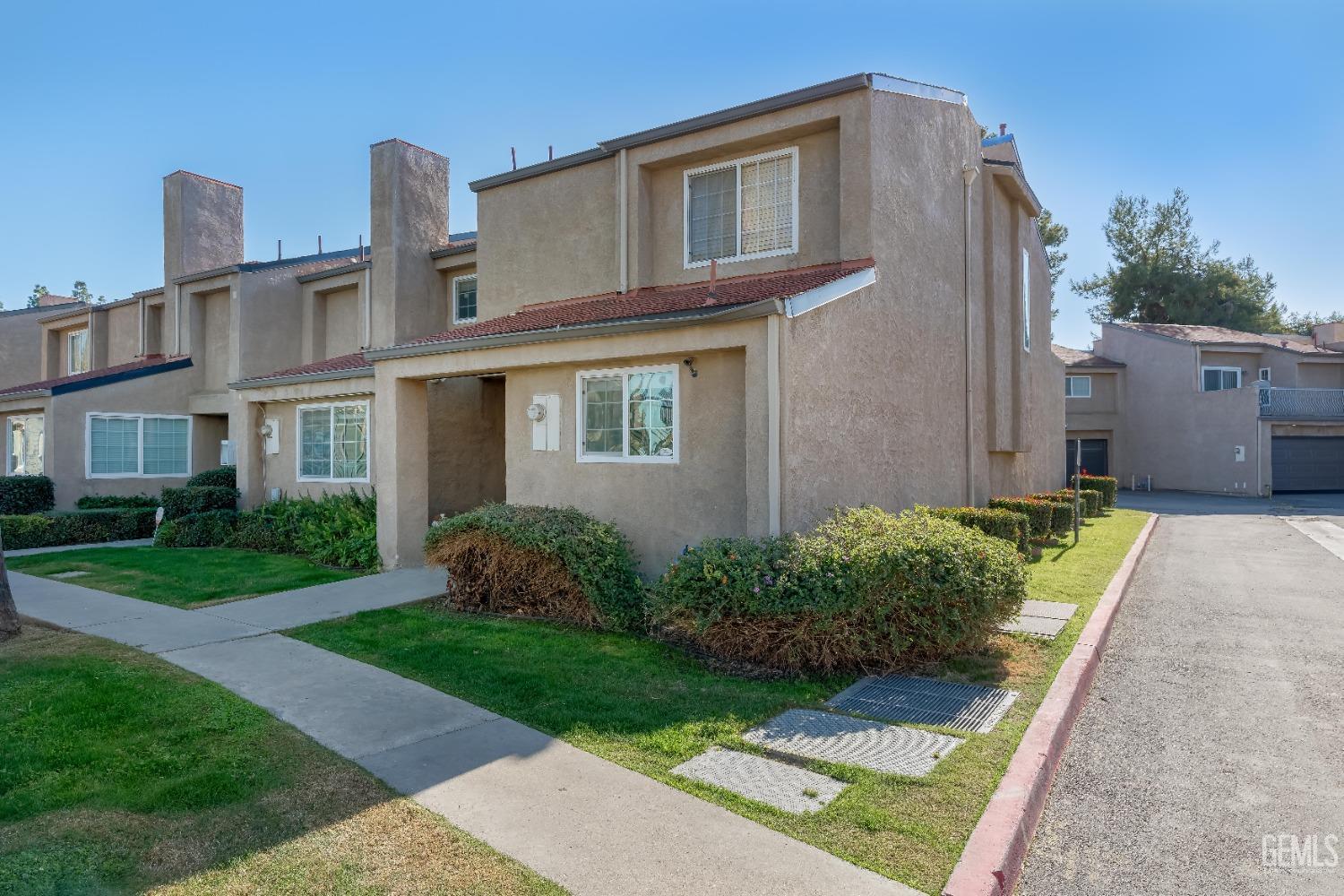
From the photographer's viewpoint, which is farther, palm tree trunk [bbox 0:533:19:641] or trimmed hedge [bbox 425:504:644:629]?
trimmed hedge [bbox 425:504:644:629]

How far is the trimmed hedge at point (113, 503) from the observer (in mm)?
18094

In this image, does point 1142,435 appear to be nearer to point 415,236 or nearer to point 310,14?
point 415,236

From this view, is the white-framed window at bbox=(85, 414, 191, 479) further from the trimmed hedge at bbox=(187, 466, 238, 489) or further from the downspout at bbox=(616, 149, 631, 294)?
the downspout at bbox=(616, 149, 631, 294)

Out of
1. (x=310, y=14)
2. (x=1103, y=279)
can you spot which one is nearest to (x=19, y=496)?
(x=310, y=14)

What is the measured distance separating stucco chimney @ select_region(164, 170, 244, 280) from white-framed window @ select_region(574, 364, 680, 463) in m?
→ 17.7

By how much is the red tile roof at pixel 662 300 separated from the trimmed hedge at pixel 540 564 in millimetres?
2579

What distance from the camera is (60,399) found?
61.6 ft

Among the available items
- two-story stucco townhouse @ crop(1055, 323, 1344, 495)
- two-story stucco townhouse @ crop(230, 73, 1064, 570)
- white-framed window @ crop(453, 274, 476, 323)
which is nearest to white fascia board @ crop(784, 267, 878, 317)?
two-story stucco townhouse @ crop(230, 73, 1064, 570)

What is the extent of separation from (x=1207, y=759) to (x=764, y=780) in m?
3.03

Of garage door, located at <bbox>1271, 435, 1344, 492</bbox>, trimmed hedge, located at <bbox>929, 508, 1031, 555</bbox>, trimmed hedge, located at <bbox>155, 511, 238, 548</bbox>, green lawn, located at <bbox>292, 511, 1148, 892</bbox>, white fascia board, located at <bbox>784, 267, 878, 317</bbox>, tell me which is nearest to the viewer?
green lawn, located at <bbox>292, 511, 1148, 892</bbox>

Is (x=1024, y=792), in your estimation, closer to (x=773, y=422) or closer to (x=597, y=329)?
(x=773, y=422)

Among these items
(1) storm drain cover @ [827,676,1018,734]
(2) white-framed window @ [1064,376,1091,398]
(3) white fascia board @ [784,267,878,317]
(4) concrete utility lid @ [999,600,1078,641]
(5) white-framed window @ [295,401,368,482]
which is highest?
(2) white-framed window @ [1064,376,1091,398]

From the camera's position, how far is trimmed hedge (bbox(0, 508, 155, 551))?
15.3m

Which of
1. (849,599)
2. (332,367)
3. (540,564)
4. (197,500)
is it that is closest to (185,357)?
(197,500)
